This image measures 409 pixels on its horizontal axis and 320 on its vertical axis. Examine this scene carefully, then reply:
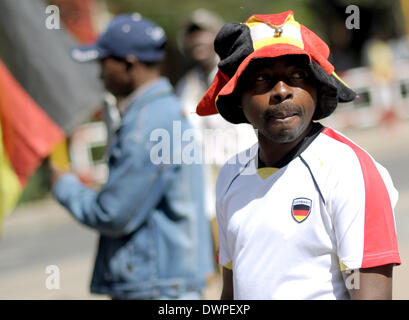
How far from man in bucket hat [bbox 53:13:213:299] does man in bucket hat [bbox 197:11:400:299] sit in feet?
4.73

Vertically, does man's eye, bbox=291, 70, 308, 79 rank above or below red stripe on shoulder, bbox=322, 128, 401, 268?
above

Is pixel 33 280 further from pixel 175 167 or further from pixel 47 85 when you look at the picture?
pixel 175 167

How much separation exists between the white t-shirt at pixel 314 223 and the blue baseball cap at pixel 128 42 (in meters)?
2.05

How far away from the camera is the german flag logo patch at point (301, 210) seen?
211cm

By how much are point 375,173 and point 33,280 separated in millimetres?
6805

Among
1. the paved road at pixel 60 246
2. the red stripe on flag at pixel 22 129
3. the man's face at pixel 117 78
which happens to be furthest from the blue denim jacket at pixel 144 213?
the paved road at pixel 60 246

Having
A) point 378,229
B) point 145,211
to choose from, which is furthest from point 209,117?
point 378,229

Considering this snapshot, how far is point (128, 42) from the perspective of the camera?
4.18 meters

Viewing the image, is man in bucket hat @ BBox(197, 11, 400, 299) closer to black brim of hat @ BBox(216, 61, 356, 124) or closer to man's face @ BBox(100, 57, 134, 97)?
black brim of hat @ BBox(216, 61, 356, 124)

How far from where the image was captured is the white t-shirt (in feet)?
6.67

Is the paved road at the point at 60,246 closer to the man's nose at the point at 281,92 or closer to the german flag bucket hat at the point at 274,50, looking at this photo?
the german flag bucket hat at the point at 274,50

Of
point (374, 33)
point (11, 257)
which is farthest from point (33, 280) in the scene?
point (374, 33)

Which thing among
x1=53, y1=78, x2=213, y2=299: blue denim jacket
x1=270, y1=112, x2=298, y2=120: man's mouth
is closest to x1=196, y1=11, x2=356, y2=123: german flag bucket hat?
x1=270, y1=112, x2=298, y2=120: man's mouth
